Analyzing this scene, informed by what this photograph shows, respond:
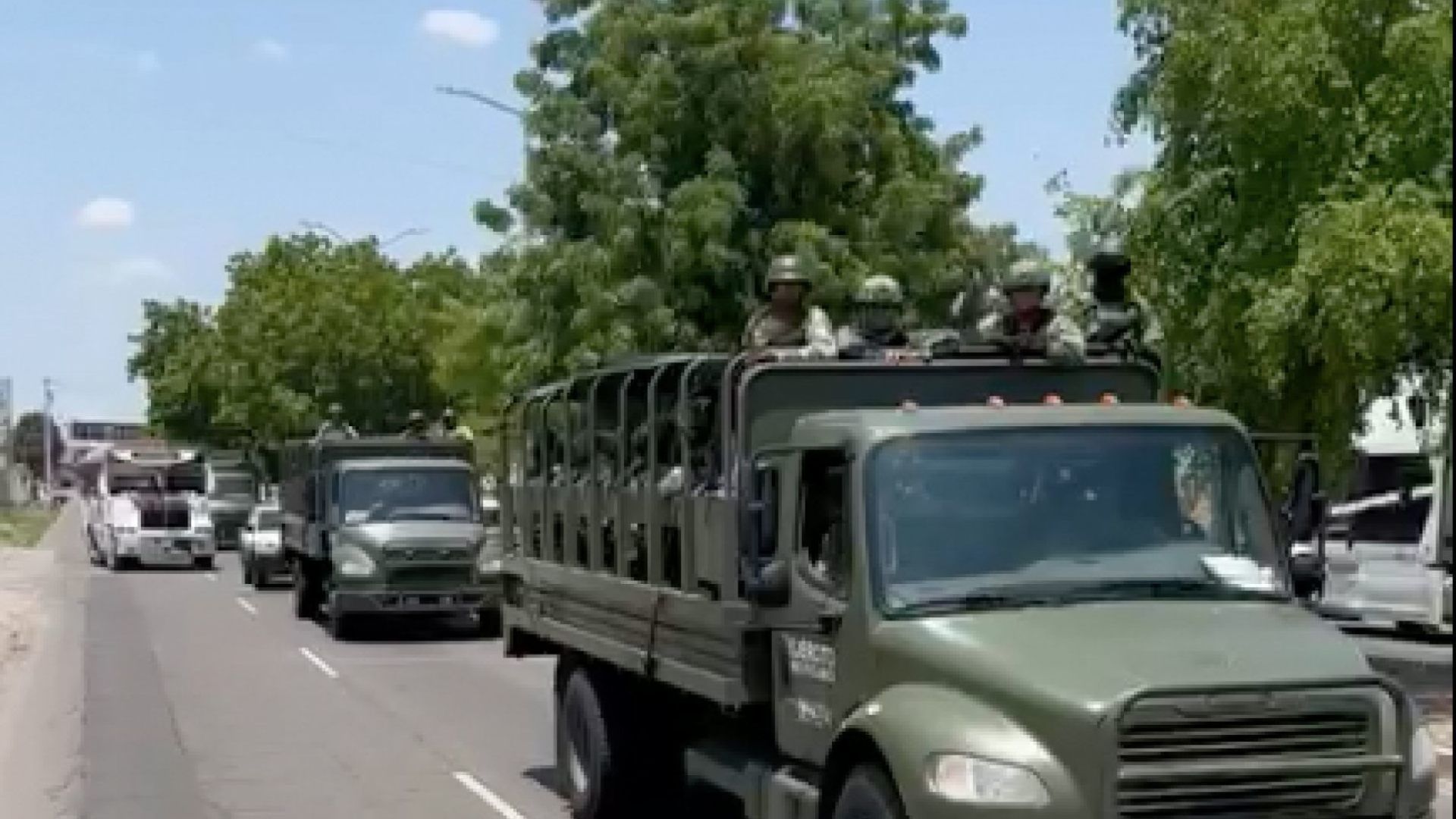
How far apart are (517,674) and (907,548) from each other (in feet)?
43.2

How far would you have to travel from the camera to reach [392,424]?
67.1 metres

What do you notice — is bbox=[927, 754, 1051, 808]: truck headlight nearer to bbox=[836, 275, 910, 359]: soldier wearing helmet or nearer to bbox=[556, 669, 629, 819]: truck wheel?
bbox=[836, 275, 910, 359]: soldier wearing helmet

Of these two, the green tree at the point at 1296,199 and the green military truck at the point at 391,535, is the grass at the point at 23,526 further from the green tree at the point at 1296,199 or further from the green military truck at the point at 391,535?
the green tree at the point at 1296,199

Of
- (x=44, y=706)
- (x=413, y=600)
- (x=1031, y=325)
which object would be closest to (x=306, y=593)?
(x=413, y=600)

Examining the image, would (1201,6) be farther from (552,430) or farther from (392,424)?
(392,424)

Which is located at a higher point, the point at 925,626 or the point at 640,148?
the point at 640,148

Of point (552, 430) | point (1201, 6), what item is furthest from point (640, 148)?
point (552, 430)

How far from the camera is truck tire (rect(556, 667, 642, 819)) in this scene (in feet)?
37.5

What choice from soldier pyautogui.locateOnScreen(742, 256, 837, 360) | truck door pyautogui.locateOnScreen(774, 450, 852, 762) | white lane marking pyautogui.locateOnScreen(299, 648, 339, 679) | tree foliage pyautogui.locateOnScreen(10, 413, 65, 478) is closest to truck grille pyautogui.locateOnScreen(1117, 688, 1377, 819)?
truck door pyautogui.locateOnScreen(774, 450, 852, 762)

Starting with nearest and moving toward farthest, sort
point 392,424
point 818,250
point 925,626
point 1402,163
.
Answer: point 925,626
point 1402,163
point 818,250
point 392,424

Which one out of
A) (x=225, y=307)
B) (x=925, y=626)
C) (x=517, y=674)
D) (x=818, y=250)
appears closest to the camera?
(x=925, y=626)

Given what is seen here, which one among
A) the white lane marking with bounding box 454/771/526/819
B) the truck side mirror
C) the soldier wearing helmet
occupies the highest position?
the soldier wearing helmet

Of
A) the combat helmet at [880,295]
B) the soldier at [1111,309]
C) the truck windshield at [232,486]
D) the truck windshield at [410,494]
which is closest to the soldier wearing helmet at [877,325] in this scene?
the combat helmet at [880,295]

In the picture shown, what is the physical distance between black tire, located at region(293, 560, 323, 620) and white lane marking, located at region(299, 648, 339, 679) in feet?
14.8
